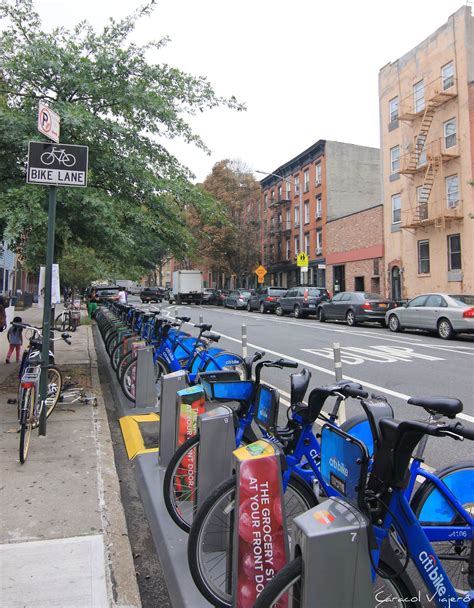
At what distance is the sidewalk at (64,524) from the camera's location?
2.75 m

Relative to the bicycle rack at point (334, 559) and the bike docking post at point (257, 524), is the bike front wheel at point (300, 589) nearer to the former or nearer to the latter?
the bicycle rack at point (334, 559)

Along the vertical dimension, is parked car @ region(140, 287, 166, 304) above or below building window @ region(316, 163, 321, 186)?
below

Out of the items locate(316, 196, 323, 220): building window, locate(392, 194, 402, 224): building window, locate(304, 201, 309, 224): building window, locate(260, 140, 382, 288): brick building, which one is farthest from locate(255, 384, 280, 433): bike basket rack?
locate(304, 201, 309, 224): building window

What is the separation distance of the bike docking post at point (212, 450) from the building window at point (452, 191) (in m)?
24.6

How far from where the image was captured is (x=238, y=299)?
35.8 metres

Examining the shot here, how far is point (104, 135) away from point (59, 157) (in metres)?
2.41

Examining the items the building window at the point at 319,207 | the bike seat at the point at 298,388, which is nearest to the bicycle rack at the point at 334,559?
the bike seat at the point at 298,388

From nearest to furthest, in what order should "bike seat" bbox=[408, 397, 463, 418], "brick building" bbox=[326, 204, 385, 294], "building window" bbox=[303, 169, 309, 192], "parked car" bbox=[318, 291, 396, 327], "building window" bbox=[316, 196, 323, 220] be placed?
1. "bike seat" bbox=[408, 397, 463, 418]
2. "parked car" bbox=[318, 291, 396, 327]
3. "brick building" bbox=[326, 204, 385, 294]
4. "building window" bbox=[316, 196, 323, 220]
5. "building window" bbox=[303, 169, 309, 192]

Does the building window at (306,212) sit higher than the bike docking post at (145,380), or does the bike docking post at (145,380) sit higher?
the building window at (306,212)

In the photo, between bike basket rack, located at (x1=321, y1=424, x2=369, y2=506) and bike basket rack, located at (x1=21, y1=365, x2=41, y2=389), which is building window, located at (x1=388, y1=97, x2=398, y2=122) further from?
bike basket rack, located at (x1=321, y1=424, x2=369, y2=506)

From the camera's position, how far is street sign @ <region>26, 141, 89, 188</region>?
5270 millimetres

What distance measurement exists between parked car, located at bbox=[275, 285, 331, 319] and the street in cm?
735

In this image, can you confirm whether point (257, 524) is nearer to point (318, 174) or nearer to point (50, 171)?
point (50, 171)

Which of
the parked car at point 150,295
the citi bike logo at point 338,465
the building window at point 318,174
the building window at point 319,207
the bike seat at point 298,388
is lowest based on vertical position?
the citi bike logo at point 338,465
